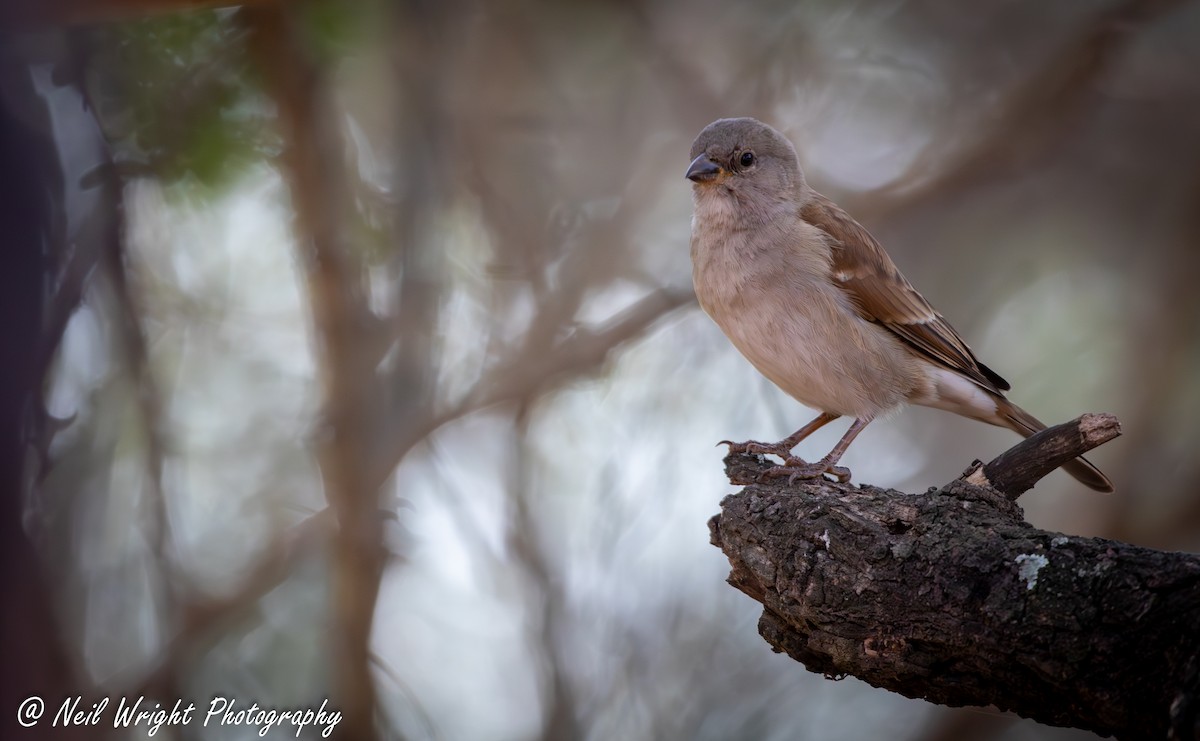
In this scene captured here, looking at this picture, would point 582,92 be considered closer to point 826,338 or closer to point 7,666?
point 826,338

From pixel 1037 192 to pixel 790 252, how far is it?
2684 mm

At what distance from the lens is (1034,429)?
4.02 m

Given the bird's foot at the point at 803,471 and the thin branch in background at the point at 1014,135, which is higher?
the thin branch in background at the point at 1014,135

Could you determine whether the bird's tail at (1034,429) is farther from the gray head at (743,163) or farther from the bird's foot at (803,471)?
the gray head at (743,163)

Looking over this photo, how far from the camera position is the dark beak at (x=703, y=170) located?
385cm

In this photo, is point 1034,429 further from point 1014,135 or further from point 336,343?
point 336,343

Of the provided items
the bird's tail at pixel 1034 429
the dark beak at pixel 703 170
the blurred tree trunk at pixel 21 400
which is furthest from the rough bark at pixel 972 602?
the blurred tree trunk at pixel 21 400

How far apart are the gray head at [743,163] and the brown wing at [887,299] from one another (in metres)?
0.18

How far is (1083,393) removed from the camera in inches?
206

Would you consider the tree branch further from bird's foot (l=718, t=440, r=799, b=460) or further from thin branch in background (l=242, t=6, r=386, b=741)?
thin branch in background (l=242, t=6, r=386, b=741)

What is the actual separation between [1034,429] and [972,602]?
2196mm

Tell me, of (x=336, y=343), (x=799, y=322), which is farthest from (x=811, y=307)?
(x=336, y=343)

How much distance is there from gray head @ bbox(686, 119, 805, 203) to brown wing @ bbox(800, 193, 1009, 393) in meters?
0.18

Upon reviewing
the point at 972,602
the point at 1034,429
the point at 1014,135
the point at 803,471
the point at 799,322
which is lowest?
the point at 972,602
